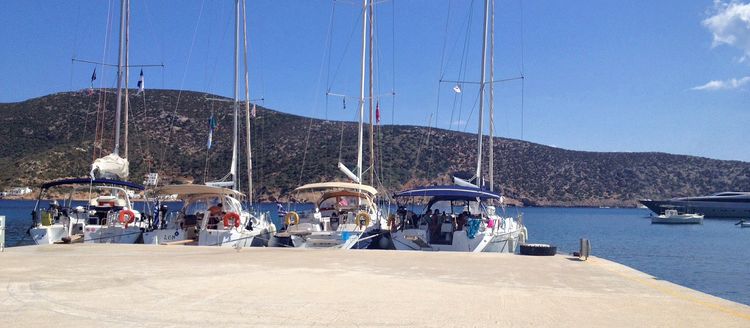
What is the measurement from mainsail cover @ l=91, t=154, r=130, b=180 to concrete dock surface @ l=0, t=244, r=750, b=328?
1025 cm

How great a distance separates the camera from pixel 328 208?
31297 mm

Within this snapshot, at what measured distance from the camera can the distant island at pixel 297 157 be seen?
82.6 metres

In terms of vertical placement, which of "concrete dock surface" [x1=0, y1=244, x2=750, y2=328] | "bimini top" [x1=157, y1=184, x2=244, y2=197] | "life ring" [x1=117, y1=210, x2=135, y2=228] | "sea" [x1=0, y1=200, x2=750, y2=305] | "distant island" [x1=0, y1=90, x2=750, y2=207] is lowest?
"sea" [x1=0, y1=200, x2=750, y2=305]

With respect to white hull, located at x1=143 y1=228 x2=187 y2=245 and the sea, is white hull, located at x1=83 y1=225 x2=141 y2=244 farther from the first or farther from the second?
the sea

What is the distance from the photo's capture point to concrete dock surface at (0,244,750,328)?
9.41 m

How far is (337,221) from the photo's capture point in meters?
29.5

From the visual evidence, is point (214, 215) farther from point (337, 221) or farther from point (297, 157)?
point (297, 157)

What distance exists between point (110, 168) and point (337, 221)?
383 inches

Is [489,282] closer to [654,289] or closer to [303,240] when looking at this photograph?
[654,289]

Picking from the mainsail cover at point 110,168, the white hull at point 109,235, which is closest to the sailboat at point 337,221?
the white hull at point 109,235

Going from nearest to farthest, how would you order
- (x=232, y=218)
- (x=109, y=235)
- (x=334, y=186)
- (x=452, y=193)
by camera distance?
(x=232, y=218) → (x=109, y=235) → (x=452, y=193) → (x=334, y=186)

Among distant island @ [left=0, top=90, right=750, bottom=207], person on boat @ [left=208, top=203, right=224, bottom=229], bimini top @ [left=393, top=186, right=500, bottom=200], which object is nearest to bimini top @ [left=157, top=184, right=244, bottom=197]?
person on boat @ [left=208, top=203, right=224, bottom=229]

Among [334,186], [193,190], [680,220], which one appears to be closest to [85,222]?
[193,190]

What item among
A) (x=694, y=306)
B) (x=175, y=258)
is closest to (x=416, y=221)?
(x=175, y=258)
